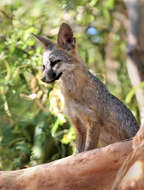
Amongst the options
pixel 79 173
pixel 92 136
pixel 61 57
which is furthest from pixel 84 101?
pixel 79 173

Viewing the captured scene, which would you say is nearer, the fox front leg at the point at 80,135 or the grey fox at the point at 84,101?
the grey fox at the point at 84,101

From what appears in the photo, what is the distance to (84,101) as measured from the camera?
299 inches

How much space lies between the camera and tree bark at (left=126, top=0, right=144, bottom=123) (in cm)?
1034

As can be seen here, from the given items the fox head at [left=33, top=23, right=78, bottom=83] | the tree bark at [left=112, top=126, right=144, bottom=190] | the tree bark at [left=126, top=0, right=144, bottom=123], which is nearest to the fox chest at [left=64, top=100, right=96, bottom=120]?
the fox head at [left=33, top=23, right=78, bottom=83]

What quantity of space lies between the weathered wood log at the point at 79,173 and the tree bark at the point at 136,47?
3.65m

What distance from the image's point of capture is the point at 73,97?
25.1 ft

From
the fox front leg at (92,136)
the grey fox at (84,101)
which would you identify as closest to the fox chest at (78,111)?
the grey fox at (84,101)

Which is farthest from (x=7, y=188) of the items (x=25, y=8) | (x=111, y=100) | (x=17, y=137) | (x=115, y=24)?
(x=115, y=24)

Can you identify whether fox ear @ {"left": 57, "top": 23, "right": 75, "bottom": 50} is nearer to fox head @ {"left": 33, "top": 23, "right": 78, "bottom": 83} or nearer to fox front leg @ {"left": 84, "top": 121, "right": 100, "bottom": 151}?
fox head @ {"left": 33, "top": 23, "right": 78, "bottom": 83}

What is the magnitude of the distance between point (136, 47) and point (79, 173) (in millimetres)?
4826

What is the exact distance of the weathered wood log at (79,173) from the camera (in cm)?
636

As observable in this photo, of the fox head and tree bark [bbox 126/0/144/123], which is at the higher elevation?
the fox head

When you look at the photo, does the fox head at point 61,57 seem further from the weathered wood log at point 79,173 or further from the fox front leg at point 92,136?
the weathered wood log at point 79,173

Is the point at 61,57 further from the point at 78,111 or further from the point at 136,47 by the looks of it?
the point at 136,47
